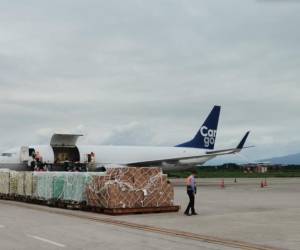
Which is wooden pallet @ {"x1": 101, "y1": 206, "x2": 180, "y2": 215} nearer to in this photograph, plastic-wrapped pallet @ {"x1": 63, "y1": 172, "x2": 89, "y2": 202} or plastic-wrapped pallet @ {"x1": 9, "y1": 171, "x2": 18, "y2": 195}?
plastic-wrapped pallet @ {"x1": 63, "y1": 172, "x2": 89, "y2": 202}

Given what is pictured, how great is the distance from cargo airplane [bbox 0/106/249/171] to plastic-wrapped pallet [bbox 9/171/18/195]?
432 inches

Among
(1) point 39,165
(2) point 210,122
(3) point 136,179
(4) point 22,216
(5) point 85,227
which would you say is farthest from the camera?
(2) point 210,122

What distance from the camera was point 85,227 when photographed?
1448cm

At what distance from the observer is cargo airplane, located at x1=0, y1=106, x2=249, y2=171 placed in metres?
Answer: 38.2

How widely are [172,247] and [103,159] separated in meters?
31.7

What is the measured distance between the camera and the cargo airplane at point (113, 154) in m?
38.2

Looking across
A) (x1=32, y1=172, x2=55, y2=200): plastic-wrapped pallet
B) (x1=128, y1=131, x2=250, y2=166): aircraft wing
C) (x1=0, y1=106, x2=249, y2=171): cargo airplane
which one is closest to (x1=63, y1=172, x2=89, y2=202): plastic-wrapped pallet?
(x1=32, y1=172, x2=55, y2=200): plastic-wrapped pallet

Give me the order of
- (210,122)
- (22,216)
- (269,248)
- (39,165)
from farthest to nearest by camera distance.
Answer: (210,122), (39,165), (22,216), (269,248)

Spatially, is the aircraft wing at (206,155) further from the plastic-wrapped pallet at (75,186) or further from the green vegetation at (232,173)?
the plastic-wrapped pallet at (75,186)

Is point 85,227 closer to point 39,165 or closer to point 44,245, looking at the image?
point 44,245

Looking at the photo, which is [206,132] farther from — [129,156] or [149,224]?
[149,224]

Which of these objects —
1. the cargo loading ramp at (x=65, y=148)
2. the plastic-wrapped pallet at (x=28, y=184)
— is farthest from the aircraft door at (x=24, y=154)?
the plastic-wrapped pallet at (x=28, y=184)

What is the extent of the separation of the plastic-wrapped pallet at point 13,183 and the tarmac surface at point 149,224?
4627 millimetres

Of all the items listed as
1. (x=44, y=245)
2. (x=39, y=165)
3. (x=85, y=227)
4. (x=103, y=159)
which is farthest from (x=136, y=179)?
(x=103, y=159)
